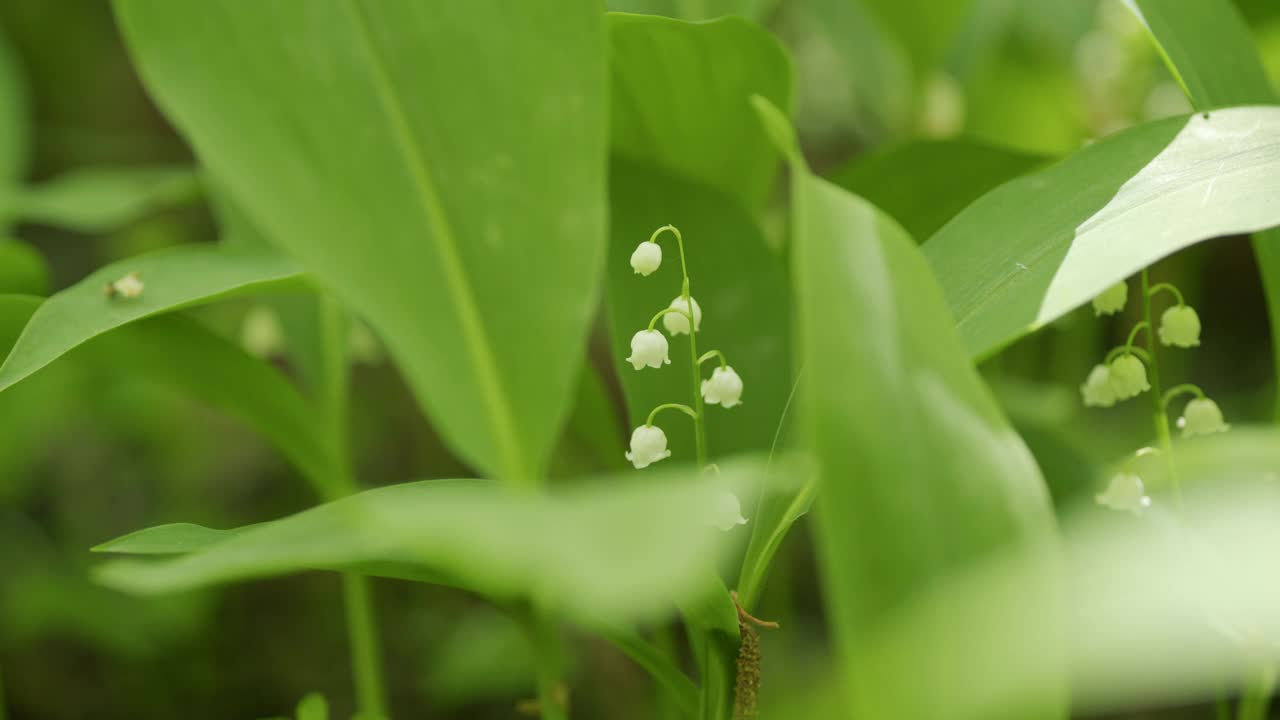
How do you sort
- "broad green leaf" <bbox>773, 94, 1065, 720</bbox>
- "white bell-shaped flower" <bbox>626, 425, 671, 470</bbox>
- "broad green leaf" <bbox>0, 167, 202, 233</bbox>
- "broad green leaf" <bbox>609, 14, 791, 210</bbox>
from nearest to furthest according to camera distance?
"broad green leaf" <bbox>773, 94, 1065, 720</bbox>, "white bell-shaped flower" <bbox>626, 425, 671, 470</bbox>, "broad green leaf" <bbox>609, 14, 791, 210</bbox>, "broad green leaf" <bbox>0, 167, 202, 233</bbox>

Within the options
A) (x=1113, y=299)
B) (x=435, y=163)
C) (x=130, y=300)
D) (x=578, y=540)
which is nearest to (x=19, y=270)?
(x=130, y=300)

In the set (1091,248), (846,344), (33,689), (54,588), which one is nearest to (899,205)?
(1091,248)

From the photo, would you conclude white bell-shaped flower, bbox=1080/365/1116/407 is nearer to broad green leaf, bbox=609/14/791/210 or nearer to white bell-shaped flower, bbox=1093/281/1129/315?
white bell-shaped flower, bbox=1093/281/1129/315

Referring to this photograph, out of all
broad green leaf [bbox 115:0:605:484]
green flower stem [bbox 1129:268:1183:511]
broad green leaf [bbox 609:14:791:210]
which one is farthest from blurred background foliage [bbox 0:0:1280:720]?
broad green leaf [bbox 115:0:605:484]

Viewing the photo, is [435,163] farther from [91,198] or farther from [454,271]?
[91,198]

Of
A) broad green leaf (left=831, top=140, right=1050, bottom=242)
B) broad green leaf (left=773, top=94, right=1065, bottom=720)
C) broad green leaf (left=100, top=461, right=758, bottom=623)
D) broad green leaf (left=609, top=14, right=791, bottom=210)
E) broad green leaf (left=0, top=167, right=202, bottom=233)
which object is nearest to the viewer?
broad green leaf (left=100, top=461, right=758, bottom=623)

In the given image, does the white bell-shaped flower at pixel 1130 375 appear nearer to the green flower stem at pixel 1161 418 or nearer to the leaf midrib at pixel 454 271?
the green flower stem at pixel 1161 418
